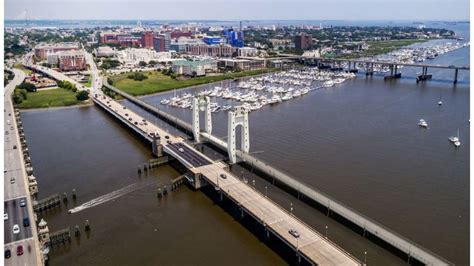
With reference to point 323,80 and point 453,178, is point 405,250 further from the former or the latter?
point 323,80

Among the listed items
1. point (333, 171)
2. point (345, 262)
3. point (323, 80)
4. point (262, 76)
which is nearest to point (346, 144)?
point (333, 171)

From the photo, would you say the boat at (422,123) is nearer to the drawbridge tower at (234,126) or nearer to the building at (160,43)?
the drawbridge tower at (234,126)

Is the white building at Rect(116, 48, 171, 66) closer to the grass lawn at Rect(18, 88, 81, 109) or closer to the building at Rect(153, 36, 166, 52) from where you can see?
the building at Rect(153, 36, 166, 52)

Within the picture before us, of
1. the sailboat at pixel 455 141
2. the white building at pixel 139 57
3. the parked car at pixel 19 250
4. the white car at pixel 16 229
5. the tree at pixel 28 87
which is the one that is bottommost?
the parked car at pixel 19 250

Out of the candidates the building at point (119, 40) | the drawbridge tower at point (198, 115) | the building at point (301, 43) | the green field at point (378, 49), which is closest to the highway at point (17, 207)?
the drawbridge tower at point (198, 115)

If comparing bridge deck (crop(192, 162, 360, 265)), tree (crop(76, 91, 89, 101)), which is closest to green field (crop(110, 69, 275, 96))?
tree (crop(76, 91, 89, 101))

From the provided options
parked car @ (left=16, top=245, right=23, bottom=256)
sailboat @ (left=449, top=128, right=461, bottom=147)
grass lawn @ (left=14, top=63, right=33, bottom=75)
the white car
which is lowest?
parked car @ (left=16, top=245, right=23, bottom=256)
